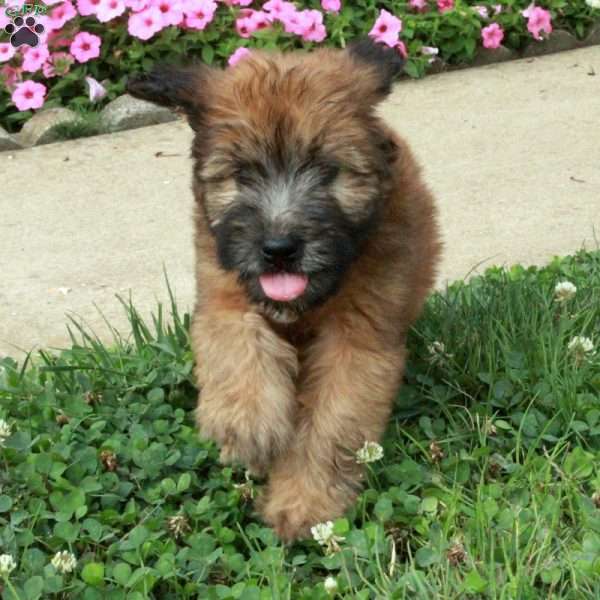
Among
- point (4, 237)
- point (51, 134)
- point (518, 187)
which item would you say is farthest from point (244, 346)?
point (51, 134)

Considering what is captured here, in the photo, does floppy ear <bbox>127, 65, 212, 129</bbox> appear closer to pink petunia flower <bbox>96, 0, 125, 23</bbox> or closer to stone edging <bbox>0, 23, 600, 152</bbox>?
stone edging <bbox>0, 23, 600, 152</bbox>

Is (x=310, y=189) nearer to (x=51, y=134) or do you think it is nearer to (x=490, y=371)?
(x=490, y=371)

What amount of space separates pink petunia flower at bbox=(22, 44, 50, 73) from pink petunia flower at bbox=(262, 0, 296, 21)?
1248 millimetres

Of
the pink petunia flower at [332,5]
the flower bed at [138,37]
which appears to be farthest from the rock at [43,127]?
the pink petunia flower at [332,5]

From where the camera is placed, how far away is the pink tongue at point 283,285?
3289mm

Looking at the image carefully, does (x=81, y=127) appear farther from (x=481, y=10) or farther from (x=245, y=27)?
(x=481, y=10)

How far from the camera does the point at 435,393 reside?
3.84 metres

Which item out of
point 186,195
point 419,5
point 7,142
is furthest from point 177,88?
point 419,5

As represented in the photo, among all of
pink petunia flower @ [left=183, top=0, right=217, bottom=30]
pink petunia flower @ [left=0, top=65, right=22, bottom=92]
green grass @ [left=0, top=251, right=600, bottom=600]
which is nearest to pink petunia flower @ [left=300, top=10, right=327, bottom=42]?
pink petunia flower @ [left=183, top=0, right=217, bottom=30]

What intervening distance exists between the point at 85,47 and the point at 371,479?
4.10 metres

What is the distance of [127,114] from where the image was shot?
6789 mm

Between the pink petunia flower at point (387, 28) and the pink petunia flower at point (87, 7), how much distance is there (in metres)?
1.53

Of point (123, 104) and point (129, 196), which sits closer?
point (129, 196)

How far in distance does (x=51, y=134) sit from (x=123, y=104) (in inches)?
17.4
